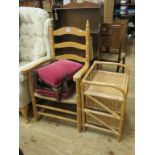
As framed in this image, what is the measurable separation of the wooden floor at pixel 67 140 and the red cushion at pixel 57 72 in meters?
0.51

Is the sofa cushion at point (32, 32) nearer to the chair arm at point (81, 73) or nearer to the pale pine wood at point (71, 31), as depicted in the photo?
the pale pine wood at point (71, 31)

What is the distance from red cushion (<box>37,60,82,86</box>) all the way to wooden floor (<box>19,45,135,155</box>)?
51cm

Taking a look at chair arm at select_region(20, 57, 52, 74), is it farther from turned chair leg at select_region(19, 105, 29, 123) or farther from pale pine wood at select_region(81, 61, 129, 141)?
pale pine wood at select_region(81, 61, 129, 141)

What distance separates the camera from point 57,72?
1.53 meters

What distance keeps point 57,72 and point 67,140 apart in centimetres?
64

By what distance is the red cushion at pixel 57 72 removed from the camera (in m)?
1.50

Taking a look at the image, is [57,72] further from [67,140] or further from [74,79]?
[67,140]

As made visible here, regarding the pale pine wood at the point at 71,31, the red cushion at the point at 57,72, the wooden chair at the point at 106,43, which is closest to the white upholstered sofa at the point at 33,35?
the pale pine wood at the point at 71,31

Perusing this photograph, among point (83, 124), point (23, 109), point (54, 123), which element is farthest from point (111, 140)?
point (23, 109)

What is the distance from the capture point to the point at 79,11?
261 centimetres

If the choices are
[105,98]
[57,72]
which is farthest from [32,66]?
[105,98]

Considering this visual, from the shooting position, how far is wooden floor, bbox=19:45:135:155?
1471 millimetres

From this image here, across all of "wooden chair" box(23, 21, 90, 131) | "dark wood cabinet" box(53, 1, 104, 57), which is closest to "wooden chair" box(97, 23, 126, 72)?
"dark wood cabinet" box(53, 1, 104, 57)
